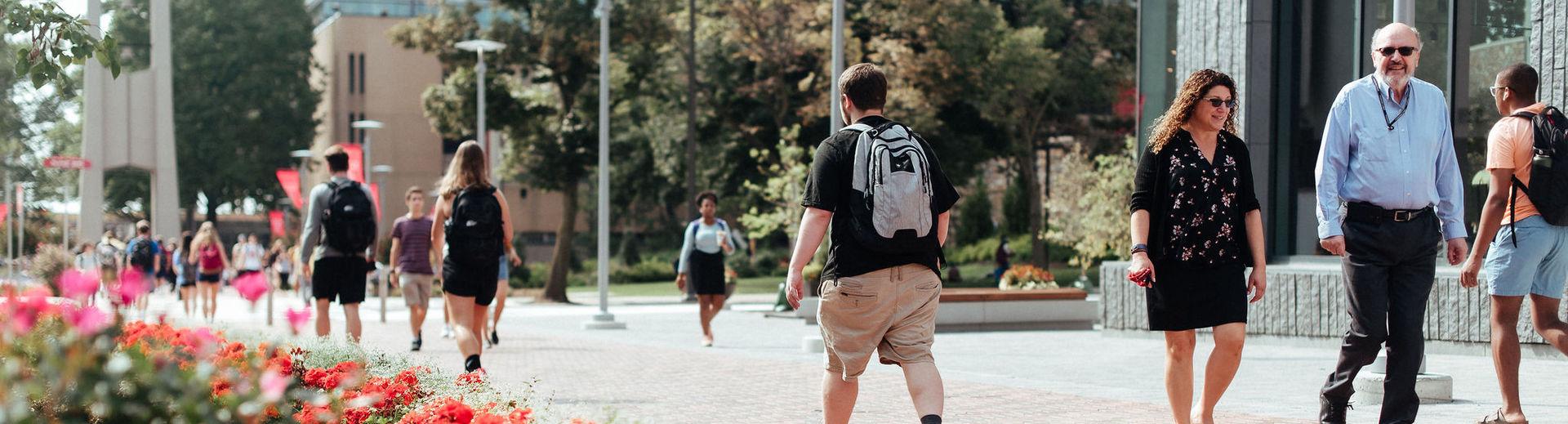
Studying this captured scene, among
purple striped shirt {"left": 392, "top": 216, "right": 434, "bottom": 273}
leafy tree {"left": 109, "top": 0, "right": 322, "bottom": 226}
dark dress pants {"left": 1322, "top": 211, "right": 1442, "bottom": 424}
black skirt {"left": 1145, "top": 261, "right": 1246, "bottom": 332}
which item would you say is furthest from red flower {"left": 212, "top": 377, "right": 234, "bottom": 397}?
leafy tree {"left": 109, "top": 0, "right": 322, "bottom": 226}

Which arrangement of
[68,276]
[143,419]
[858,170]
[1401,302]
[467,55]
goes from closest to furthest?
[143,419] < [68,276] < [858,170] < [1401,302] < [467,55]

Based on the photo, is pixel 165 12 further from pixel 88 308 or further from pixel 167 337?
pixel 88 308

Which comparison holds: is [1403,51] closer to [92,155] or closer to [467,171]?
[467,171]

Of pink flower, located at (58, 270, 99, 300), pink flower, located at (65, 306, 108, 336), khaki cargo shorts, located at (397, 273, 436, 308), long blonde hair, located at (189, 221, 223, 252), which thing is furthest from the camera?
long blonde hair, located at (189, 221, 223, 252)

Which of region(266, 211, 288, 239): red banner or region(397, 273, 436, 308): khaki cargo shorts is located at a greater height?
region(397, 273, 436, 308): khaki cargo shorts

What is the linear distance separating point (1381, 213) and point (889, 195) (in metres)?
1.92

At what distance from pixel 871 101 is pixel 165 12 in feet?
108

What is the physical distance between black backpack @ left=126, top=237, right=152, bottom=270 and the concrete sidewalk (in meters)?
6.00

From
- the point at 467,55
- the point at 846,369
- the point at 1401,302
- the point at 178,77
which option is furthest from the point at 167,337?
the point at 178,77

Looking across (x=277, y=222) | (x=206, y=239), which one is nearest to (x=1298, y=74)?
(x=206, y=239)

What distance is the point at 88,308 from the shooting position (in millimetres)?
3402

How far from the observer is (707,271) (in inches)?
592

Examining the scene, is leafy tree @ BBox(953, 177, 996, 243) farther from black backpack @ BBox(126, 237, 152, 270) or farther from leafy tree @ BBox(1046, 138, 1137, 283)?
black backpack @ BBox(126, 237, 152, 270)

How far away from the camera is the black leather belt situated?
6.18m
